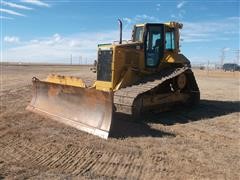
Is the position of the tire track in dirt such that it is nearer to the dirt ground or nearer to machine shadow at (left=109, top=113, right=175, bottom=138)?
the dirt ground

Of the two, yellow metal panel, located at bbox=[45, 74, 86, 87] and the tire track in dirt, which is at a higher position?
yellow metal panel, located at bbox=[45, 74, 86, 87]

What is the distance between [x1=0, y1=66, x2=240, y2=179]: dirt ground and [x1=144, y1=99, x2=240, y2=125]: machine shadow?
6 cm

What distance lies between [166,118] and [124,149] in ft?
12.8

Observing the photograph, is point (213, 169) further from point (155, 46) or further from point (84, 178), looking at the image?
point (155, 46)

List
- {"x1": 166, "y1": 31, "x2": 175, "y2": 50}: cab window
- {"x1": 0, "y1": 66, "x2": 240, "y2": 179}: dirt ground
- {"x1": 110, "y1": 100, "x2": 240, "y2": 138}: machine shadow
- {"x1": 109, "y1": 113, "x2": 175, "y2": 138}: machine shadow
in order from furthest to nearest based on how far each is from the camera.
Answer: {"x1": 166, "y1": 31, "x2": 175, "y2": 50}: cab window
{"x1": 110, "y1": 100, "x2": 240, "y2": 138}: machine shadow
{"x1": 109, "y1": 113, "x2": 175, "y2": 138}: machine shadow
{"x1": 0, "y1": 66, "x2": 240, "y2": 179}: dirt ground

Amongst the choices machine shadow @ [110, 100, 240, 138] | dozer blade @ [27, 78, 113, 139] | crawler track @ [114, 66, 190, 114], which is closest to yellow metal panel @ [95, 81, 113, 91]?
crawler track @ [114, 66, 190, 114]

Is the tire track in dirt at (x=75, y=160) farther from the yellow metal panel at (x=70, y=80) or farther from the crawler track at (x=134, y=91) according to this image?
the yellow metal panel at (x=70, y=80)

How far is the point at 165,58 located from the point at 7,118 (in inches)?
204

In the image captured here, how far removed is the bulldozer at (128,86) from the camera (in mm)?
9539

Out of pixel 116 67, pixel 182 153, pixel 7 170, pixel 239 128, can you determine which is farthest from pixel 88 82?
pixel 7 170

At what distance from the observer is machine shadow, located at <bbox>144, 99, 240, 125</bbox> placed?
11.0 meters

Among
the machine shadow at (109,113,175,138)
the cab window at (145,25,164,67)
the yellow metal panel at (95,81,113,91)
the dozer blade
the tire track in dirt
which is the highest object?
the cab window at (145,25,164,67)

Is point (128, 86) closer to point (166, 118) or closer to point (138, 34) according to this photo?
point (166, 118)

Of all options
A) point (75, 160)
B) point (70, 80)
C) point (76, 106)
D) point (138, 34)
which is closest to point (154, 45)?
point (138, 34)
